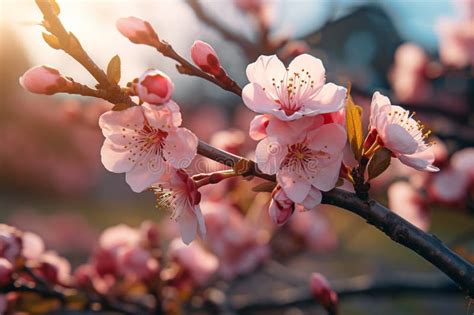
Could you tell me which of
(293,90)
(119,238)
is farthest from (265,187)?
(119,238)

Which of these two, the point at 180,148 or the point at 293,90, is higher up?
the point at 293,90

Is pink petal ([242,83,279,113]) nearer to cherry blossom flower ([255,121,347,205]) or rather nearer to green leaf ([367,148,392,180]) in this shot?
cherry blossom flower ([255,121,347,205])

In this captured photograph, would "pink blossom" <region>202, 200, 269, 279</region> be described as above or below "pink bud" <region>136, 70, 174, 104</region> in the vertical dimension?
above

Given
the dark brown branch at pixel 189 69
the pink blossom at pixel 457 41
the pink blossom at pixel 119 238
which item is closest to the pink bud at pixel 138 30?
the dark brown branch at pixel 189 69

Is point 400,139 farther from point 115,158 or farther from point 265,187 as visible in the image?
point 115,158

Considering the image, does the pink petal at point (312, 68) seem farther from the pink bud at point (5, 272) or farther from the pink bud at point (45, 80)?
the pink bud at point (5, 272)

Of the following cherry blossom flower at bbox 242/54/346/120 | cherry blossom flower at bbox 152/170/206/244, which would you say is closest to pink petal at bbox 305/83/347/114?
cherry blossom flower at bbox 242/54/346/120
